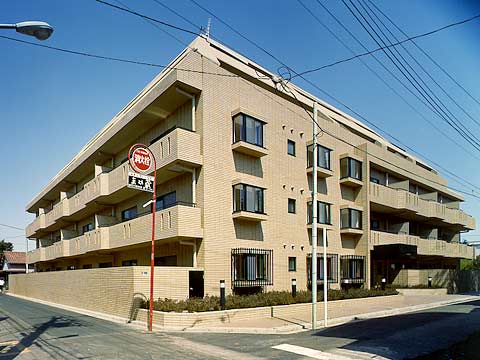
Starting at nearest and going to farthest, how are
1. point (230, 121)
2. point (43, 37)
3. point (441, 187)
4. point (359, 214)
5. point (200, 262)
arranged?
point (43, 37), point (200, 262), point (230, 121), point (359, 214), point (441, 187)

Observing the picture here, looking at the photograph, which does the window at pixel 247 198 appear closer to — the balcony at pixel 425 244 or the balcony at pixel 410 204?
the balcony at pixel 425 244

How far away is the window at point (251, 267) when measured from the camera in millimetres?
20875

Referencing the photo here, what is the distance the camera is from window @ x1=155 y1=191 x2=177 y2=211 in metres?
23.0

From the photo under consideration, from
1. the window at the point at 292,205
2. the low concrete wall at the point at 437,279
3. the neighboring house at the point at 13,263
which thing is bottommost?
the neighboring house at the point at 13,263

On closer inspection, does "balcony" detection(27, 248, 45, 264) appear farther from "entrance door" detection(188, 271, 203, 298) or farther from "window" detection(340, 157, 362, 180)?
"window" detection(340, 157, 362, 180)

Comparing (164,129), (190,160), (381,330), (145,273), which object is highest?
(164,129)

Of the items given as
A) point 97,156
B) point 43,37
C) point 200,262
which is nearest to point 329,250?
point 200,262

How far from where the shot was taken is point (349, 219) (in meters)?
28.5

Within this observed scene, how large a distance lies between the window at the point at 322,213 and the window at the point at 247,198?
4.93 metres

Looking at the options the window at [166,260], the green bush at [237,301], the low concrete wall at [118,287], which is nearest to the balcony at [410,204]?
the green bush at [237,301]

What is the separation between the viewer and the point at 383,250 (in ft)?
98.1

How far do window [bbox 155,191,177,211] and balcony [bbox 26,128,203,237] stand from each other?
0.87 metres

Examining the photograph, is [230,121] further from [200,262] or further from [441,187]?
[441,187]

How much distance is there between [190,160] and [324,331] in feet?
30.0
